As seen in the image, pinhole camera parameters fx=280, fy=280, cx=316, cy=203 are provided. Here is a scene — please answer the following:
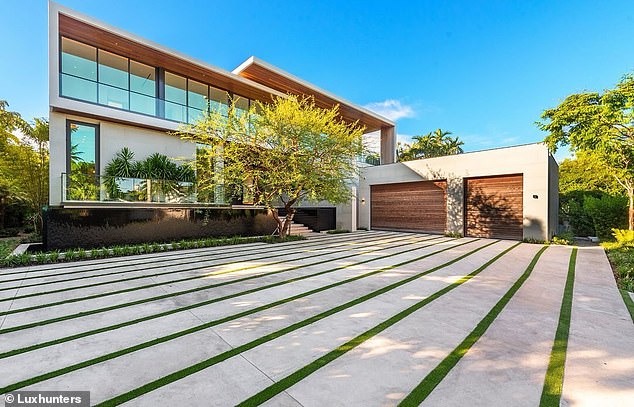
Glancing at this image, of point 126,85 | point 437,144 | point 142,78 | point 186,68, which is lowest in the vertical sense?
point 126,85

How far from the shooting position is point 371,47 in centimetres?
1769

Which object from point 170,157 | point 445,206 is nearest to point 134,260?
point 170,157

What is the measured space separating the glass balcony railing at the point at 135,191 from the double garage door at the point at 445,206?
908cm

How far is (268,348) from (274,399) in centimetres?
81

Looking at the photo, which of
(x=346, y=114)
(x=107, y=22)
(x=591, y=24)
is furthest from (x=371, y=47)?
(x=107, y=22)

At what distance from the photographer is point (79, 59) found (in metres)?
10.9

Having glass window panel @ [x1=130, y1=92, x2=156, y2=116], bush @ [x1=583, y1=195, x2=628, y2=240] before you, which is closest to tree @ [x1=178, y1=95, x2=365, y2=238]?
glass window panel @ [x1=130, y1=92, x2=156, y2=116]

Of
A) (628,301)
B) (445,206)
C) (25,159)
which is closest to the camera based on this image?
(628,301)

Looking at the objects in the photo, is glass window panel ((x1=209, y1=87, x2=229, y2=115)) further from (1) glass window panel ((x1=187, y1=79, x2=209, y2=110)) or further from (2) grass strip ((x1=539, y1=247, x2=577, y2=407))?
(2) grass strip ((x1=539, y1=247, x2=577, y2=407))

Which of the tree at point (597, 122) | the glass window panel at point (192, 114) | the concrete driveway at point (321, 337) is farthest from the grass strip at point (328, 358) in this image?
the glass window panel at point (192, 114)

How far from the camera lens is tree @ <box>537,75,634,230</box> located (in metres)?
7.43

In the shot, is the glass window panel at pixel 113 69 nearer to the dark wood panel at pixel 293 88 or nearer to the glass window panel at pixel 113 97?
the glass window panel at pixel 113 97

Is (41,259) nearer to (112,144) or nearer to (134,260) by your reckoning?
(134,260)

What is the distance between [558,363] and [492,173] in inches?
464
